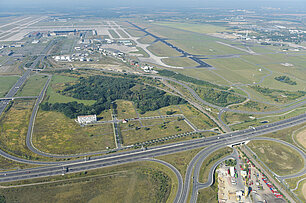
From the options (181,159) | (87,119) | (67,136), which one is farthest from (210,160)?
(67,136)

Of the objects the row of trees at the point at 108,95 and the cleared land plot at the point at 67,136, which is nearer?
the cleared land plot at the point at 67,136

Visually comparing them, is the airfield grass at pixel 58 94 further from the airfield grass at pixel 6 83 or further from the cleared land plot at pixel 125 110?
the airfield grass at pixel 6 83

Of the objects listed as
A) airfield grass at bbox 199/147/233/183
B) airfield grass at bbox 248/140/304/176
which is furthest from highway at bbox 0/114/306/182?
airfield grass at bbox 248/140/304/176

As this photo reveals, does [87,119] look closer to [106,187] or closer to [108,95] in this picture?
[108,95]

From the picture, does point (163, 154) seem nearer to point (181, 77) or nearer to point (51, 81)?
point (181, 77)

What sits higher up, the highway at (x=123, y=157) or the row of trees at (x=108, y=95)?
the row of trees at (x=108, y=95)

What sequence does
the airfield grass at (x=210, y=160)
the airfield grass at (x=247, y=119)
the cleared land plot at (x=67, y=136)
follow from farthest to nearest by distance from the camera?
the airfield grass at (x=247, y=119) < the cleared land plot at (x=67, y=136) < the airfield grass at (x=210, y=160)

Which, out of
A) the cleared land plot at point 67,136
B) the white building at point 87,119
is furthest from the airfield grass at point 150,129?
the white building at point 87,119
